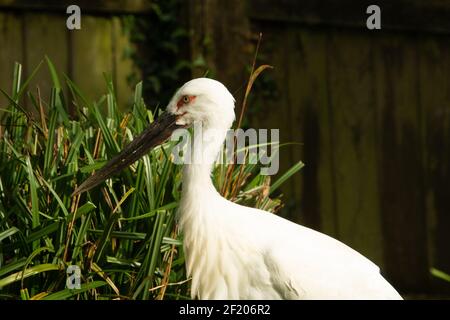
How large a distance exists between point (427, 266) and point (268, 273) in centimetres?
295

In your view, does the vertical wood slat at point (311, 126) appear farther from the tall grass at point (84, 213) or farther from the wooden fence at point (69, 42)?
the tall grass at point (84, 213)

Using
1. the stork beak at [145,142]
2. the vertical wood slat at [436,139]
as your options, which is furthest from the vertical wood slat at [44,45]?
the vertical wood slat at [436,139]

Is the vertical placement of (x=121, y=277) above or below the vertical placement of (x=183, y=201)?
below

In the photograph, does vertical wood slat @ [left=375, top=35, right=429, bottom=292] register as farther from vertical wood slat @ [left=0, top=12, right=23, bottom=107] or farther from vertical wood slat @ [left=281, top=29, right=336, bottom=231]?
vertical wood slat @ [left=0, top=12, right=23, bottom=107]

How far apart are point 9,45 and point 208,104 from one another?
2.15m

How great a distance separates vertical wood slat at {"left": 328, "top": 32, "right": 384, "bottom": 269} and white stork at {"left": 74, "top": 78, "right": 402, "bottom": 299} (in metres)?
2.49

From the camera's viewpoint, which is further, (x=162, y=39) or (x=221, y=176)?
(x=162, y=39)

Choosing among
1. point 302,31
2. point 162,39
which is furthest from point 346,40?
point 162,39

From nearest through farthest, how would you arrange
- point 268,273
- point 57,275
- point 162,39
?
point 268,273 → point 57,275 → point 162,39

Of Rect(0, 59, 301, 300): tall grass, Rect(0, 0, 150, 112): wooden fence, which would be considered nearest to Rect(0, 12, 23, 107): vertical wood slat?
Rect(0, 0, 150, 112): wooden fence

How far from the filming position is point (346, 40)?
6.56 m

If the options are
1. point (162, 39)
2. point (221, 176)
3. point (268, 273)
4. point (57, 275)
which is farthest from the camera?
point (162, 39)

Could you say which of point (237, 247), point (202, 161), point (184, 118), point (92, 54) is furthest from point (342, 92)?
point (237, 247)

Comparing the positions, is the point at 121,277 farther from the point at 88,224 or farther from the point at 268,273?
the point at 268,273
